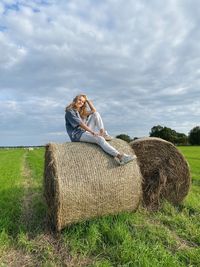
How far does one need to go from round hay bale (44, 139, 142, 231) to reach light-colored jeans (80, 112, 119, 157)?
0.09 metres

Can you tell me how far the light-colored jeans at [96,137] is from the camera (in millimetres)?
6414

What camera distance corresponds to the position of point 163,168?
24.3 feet

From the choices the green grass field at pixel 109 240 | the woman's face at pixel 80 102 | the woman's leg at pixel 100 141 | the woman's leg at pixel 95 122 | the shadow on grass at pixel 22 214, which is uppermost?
the woman's face at pixel 80 102

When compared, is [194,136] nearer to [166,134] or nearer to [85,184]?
[166,134]

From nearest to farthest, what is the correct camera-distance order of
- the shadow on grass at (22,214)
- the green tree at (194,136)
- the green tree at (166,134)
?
the shadow on grass at (22,214)
the green tree at (166,134)
the green tree at (194,136)

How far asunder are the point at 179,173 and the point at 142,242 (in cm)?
267

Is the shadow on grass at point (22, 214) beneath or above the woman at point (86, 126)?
beneath

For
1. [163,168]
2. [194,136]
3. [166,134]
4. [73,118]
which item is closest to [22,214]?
[73,118]

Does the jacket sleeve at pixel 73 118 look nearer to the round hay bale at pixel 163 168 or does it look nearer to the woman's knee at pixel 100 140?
the woman's knee at pixel 100 140

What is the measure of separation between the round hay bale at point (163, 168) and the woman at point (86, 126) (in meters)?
0.88

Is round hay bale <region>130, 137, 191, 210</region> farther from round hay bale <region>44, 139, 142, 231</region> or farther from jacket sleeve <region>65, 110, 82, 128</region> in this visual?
jacket sleeve <region>65, 110, 82, 128</region>

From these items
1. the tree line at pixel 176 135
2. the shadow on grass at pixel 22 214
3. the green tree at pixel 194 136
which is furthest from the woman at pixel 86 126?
the green tree at pixel 194 136

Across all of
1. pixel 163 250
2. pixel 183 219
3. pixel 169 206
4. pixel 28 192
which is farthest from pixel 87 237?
pixel 28 192

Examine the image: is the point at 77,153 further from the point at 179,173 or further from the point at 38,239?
the point at 179,173
